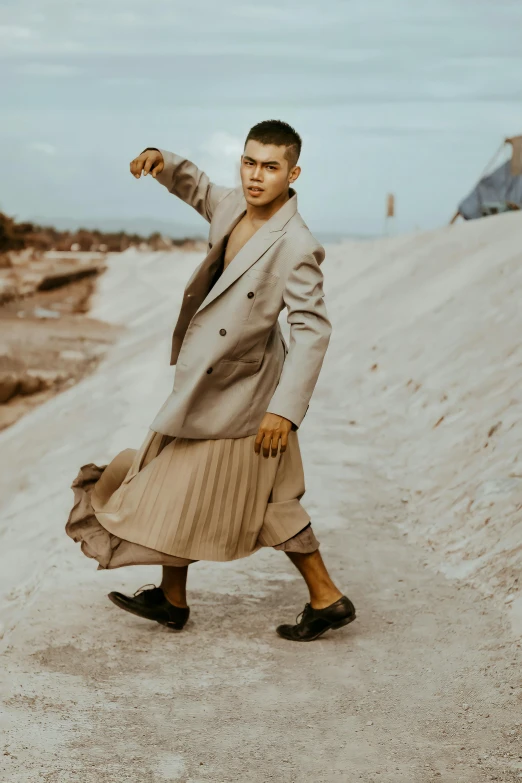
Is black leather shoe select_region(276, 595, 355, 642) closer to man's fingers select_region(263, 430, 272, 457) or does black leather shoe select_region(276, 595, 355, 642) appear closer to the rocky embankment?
man's fingers select_region(263, 430, 272, 457)

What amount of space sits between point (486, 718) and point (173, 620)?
3.88 ft

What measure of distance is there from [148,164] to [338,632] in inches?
71.3

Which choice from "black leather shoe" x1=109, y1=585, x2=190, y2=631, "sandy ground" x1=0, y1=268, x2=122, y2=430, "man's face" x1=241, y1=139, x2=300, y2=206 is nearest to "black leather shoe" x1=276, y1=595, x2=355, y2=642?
"black leather shoe" x1=109, y1=585, x2=190, y2=631

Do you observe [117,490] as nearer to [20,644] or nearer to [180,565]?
[180,565]

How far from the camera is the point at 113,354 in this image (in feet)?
47.7

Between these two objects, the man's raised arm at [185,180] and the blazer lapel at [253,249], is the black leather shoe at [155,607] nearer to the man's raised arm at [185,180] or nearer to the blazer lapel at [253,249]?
the blazer lapel at [253,249]

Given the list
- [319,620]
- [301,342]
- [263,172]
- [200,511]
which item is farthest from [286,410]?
[319,620]

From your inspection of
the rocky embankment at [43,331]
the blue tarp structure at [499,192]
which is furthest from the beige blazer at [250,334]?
the blue tarp structure at [499,192]

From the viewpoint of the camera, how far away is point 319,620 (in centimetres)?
379

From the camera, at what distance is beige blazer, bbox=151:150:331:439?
3.40m

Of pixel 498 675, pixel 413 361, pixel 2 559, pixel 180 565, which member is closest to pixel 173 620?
pixel 180 565

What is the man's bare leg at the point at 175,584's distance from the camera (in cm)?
383

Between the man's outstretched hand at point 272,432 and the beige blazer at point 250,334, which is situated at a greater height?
the beige blazer at point 250,334

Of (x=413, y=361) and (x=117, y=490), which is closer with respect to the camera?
(x=117, y=490)
